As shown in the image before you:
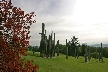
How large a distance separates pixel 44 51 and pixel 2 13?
27190 millimetres

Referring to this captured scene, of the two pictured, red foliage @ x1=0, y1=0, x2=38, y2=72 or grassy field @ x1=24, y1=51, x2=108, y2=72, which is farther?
grassy field @ x1=24, y1=51, x2=108, y2=72

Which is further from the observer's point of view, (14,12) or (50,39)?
(50,39)

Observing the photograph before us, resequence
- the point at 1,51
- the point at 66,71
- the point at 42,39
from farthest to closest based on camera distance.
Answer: the point at 42,39 → the point at 66,71 → the point at 1,51

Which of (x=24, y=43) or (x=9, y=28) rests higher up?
(x=9, y=28)

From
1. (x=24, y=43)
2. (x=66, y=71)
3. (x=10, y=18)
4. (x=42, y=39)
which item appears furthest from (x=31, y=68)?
(x=42, y=39)

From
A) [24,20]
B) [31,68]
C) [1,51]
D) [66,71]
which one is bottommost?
[66,71]

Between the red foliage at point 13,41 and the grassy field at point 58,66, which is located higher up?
the red foliage at point 13,41

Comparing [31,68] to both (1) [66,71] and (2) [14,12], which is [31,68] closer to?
(2) [14,12]

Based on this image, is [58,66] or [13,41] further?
[58,66]

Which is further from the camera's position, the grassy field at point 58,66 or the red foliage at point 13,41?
the grassy field at point 58,66

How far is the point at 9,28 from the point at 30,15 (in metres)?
0.97

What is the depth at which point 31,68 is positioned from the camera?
7293mm

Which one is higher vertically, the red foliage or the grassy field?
the red foliage

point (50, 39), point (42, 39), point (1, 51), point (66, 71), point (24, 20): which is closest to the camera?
point (1, 51)
